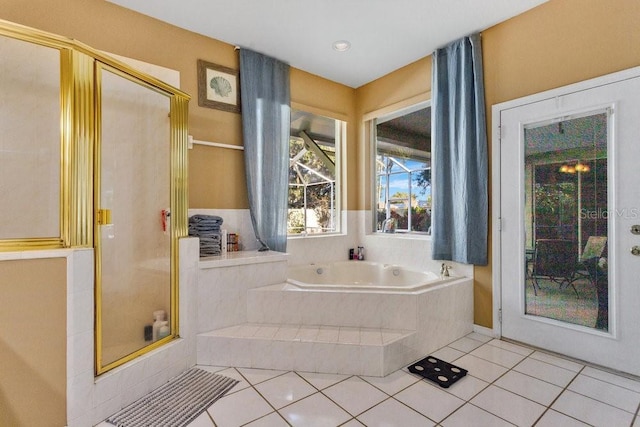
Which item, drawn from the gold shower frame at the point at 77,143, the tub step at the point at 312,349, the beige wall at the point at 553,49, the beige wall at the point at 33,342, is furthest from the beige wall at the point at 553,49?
the beige wall at the point at 33,342

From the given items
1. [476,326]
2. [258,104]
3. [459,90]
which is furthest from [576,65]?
[258,104]

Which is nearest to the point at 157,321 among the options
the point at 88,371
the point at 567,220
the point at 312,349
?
the point at 88,371

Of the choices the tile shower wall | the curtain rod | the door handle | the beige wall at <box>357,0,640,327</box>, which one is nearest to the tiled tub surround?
the tile shower wall

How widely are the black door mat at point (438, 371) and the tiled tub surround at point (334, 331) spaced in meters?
0.07

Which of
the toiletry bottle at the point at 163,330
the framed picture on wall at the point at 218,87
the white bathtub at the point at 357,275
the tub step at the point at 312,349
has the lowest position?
the tub step at the point at 312,349

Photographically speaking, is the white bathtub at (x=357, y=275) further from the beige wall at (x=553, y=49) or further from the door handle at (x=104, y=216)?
the door handle at (x=104, y=216)

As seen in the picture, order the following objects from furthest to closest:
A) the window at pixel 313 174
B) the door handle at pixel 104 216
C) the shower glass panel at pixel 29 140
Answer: the window at pixel 313 174, the door handle at pixel 104 216, the shower glass panel at pixel 29 140

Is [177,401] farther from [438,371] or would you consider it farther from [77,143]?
[438,371]

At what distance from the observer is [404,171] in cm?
356

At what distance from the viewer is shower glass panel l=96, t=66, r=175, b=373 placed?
68.7 inches

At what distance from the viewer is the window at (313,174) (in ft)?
11.6

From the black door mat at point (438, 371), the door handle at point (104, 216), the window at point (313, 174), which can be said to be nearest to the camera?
the door handle at point (104, 216)

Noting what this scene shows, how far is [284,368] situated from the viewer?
6.91 ft

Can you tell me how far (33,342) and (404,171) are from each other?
11.0 feet
